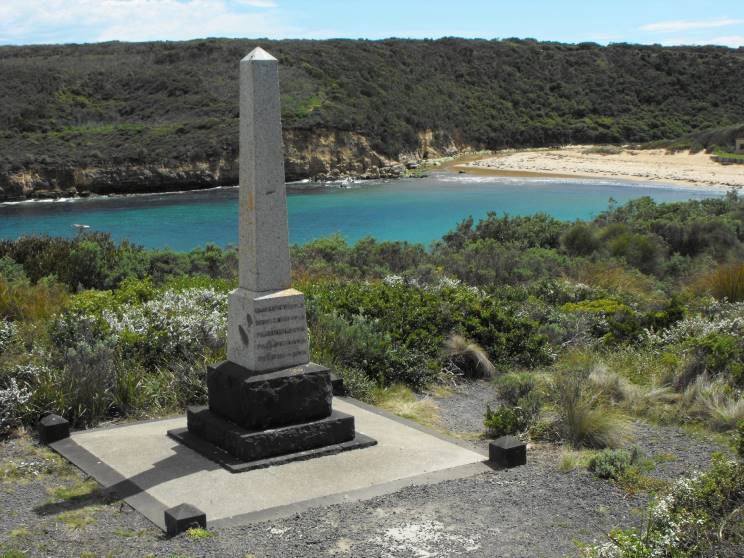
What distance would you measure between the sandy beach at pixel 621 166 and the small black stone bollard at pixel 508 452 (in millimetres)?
43178

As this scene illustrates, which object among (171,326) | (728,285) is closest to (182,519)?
(171,326)

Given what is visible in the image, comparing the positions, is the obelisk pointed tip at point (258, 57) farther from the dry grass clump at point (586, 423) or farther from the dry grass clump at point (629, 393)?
the dry grass clump at point (629, 393)

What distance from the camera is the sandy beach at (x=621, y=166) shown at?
51219 mm

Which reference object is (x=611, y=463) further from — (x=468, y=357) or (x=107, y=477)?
(x=468, y=357)

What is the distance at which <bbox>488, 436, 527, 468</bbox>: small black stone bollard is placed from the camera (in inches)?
277

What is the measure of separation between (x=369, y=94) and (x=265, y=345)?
64.4 metres

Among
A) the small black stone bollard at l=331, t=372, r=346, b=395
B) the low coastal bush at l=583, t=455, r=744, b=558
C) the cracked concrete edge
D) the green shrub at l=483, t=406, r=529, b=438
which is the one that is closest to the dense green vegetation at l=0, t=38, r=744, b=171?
the small black stone bollard at l=331, t=372, r=346, b=395

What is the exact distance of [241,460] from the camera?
696cm

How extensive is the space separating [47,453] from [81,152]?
4909cm

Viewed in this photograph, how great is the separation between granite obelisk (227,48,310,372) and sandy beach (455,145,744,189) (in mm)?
43774

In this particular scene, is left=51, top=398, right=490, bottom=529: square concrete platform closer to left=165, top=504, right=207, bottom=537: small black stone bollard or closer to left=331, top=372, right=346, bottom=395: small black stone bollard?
left=165, top=504, right=207, bottom=537: small black stone bollard

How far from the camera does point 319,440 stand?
7285mm

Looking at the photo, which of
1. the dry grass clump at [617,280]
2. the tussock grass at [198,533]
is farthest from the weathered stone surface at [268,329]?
the dry grass clump at [617,280]

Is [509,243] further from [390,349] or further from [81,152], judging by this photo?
[81,152]
